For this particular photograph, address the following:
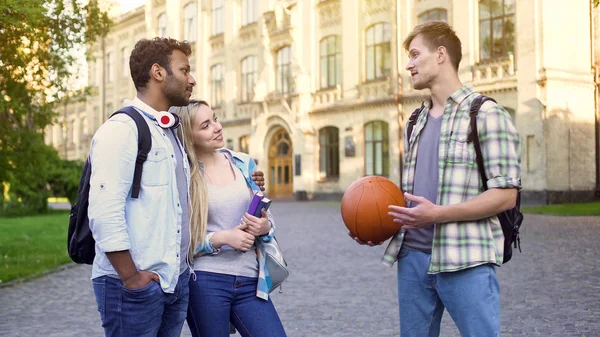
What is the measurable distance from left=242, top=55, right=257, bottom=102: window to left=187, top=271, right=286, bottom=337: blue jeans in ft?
132

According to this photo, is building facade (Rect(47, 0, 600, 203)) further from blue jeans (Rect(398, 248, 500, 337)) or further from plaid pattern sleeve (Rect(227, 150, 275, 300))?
blue jeans (Rect(398, 248, 500, 337))

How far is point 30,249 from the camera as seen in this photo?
16.0 m

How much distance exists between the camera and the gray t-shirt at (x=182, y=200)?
143 inches

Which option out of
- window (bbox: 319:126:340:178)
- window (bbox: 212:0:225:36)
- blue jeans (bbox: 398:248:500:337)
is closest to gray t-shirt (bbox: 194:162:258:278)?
blue jeans (bbox: 398:248:500:337)

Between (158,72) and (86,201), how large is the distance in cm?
71

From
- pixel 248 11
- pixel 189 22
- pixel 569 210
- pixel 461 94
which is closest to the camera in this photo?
pixel 461 94

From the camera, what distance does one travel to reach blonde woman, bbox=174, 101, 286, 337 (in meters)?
3.98

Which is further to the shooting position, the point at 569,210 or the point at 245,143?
the point at 245,143

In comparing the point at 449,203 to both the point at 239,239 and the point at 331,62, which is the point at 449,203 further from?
the point at 331,62

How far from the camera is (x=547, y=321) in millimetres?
7672

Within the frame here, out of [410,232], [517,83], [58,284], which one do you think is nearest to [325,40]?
[517,83]

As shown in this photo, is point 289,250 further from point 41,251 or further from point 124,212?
point 124,212

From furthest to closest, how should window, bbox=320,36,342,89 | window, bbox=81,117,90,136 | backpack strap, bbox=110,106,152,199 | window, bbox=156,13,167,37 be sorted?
1. window, bbox=81,117,90,136
2. window, bbox=156,13,167,37
3. window, bbox=320,36,342,89
4. backpack strap, bbox=110,106,152,199

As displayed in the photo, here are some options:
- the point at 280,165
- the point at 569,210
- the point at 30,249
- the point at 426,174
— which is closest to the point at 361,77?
the point at 280,165
